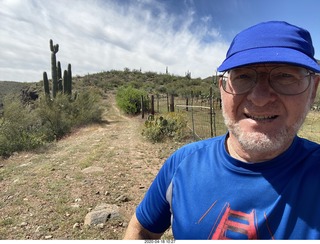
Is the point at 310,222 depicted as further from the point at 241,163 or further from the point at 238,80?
the point at 238,80

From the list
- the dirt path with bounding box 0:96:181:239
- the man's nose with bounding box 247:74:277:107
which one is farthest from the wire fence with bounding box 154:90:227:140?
the man's nose with bounding box 247:74:277:107

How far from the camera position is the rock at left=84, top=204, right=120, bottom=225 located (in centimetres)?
419

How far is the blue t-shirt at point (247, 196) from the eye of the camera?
1.15m

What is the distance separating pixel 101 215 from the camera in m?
4.28

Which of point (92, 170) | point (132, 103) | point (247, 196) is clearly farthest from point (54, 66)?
point (247, 196)

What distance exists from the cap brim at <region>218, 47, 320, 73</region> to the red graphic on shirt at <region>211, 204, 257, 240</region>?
0.66m

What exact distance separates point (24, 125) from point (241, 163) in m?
10.7

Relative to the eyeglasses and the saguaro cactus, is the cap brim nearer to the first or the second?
the eyeglasses

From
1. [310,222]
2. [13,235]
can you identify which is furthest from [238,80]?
[13,235]

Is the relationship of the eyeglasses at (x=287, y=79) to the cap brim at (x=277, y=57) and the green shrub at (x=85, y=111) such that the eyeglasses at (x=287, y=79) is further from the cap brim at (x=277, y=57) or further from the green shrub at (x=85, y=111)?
the green shrub at (x=85, y=111)

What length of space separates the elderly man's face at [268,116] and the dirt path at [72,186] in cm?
312

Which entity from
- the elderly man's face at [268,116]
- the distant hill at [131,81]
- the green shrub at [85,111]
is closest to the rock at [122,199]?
the elderly man's face at [268,116]

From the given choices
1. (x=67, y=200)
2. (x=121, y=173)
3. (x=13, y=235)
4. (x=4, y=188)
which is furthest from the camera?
(x=121, y=173)

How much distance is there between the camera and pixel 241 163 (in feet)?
4.36
